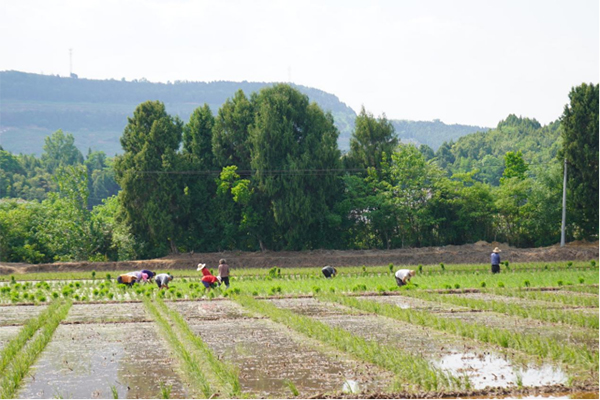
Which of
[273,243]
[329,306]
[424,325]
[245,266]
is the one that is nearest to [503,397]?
[424,325]

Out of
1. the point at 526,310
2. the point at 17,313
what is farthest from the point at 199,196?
the point at 526,310

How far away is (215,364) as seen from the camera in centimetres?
1005

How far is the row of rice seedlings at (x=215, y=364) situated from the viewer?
8797mm

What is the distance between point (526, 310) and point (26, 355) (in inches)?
410

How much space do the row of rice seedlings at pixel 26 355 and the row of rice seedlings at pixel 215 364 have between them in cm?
238

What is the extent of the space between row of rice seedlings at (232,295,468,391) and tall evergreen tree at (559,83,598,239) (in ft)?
98.6

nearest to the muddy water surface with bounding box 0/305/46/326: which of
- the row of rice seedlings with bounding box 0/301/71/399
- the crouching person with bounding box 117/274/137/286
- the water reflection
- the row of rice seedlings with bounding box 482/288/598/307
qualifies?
the row of rice seedlings with bounding box 0/301/71/399

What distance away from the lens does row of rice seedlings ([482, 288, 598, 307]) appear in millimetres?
17745

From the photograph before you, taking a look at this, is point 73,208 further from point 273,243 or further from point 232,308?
point 232,308

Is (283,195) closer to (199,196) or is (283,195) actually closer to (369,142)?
(199,196)

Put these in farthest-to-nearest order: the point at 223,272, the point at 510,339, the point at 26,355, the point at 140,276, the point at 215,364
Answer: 1. the point at 140,276
2. the point at 223,272
3. the point at 510,339
4. the point at 26,355
5. the point at 215,364

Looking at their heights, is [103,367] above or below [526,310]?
above

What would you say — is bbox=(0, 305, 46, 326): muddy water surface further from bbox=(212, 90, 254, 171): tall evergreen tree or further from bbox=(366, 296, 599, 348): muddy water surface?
bbox=(212, 90, 254, 171): tall evergreen tree

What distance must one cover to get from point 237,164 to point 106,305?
25207 mm
